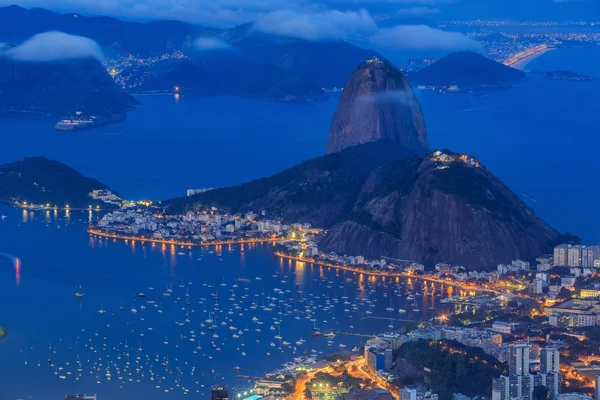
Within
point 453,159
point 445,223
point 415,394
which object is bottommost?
point 415,394

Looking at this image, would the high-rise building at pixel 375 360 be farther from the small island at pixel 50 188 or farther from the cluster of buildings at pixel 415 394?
the small island at pixel 50 188

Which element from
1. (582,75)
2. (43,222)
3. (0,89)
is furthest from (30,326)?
(582,75)

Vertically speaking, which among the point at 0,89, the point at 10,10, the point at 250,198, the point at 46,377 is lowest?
the point at 46,377

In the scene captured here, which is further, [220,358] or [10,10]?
[10,10]

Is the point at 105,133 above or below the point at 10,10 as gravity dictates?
below

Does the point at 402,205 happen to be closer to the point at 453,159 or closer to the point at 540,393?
the point at 453,159

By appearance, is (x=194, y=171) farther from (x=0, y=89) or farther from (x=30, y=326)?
(x=0, y=89)

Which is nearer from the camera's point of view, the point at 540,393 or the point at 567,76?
the point at 540,393

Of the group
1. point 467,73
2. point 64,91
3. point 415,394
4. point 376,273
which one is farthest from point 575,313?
point 467,73
